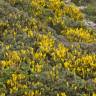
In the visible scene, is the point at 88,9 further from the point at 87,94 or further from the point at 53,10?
the point at 87,94

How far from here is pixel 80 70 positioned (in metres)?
12.2

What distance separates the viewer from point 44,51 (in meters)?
13.0

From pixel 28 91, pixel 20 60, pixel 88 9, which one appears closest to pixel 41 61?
pixel 20 60

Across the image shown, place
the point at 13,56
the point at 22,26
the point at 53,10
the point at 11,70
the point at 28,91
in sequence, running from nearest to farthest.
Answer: the point at 28,91, the point at 11,70, the point at 13,56, the point at 22,26, the point at 53,10

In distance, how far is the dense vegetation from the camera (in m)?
10.8

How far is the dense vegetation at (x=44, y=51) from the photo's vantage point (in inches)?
425

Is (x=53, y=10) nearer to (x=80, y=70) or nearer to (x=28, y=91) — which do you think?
(x=80, y=70)

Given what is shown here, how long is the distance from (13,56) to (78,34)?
4.44m

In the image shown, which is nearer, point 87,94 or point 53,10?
point 87,94

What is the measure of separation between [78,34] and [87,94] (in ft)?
17.7

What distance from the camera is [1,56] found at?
1205 cm

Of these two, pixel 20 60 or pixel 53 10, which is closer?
pixel 20 60

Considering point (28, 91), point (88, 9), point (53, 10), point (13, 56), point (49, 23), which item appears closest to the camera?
point (28, 91)

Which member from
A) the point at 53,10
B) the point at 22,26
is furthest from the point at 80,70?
the point at 53,10
